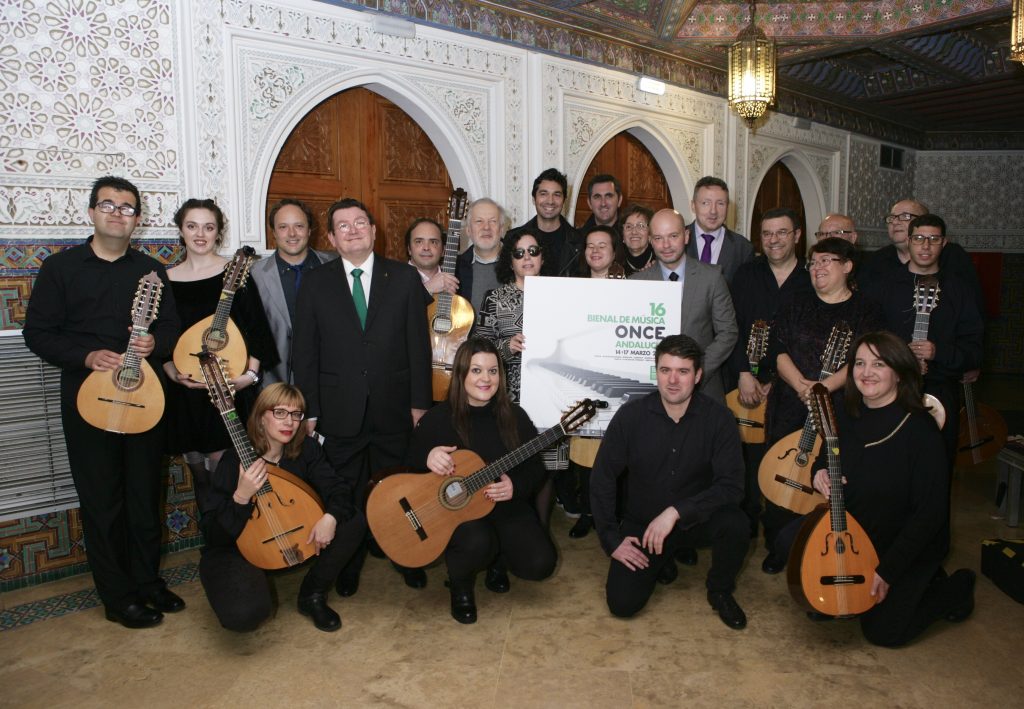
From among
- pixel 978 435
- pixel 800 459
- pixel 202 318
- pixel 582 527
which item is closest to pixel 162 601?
pixel 202 318

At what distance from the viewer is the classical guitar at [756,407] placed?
3.70 m

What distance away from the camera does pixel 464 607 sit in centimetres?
302

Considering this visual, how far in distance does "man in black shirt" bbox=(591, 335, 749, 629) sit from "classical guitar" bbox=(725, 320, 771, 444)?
2.18ft

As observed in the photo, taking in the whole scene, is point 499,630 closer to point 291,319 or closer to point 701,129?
point 291,319

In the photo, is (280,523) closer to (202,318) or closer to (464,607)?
(464,607)

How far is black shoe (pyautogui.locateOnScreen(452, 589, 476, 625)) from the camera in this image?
9.84 feet

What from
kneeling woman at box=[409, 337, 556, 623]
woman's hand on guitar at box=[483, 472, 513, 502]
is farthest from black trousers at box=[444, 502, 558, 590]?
woman's hand on guitar at box=[483, 472, 513, 502]

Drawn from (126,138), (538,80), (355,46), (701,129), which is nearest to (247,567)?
(126,138)

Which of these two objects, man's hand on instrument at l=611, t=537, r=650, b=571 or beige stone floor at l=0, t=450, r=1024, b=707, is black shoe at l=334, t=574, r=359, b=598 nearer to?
beige stone floor at l=0, t=450, r=1024, b=707

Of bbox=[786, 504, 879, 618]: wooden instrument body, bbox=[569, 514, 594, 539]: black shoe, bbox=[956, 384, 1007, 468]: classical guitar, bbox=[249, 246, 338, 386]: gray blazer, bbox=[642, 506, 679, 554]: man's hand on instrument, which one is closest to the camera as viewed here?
bbox=[786, 504, 879, 618]: wooden instrument body

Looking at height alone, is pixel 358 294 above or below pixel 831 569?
above

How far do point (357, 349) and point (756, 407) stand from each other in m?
1.88

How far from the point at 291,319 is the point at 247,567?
1.12m

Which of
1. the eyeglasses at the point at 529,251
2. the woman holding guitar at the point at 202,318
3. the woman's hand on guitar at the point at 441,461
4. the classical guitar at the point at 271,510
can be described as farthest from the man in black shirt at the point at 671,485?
the woman holding guitar at the point at 202,318
